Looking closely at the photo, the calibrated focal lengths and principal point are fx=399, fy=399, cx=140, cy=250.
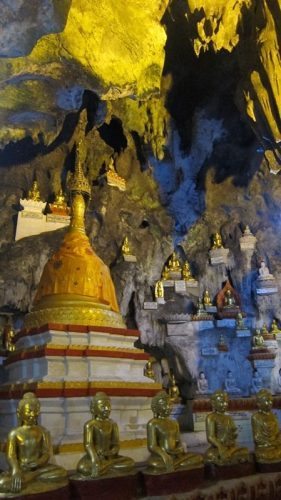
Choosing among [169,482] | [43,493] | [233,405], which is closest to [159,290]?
[233,405]

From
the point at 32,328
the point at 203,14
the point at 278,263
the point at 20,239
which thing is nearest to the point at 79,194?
the point at 32,328

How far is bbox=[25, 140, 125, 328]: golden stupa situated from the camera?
6191mm

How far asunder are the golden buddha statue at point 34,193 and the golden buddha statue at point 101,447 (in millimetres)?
9079

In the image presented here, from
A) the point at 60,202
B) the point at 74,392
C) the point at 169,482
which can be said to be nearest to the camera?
the point at 169,482

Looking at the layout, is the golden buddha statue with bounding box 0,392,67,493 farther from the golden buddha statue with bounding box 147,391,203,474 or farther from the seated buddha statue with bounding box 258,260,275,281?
the seated buddha statue with bounding box 258,260,275,281

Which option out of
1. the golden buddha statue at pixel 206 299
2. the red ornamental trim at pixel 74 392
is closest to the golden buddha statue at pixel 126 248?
the golden buddha statue at pixel 206 299

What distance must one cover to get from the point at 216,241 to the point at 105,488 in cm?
1140

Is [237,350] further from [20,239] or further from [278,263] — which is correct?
[20,239]

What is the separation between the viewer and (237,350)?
1305cm

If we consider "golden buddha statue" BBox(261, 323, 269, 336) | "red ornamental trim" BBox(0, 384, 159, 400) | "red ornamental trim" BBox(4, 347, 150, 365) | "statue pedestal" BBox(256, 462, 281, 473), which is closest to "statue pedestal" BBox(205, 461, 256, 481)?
"statue pedestal" BBox(256, 462, 281, 473)

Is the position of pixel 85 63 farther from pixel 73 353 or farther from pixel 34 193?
pixel 34 193

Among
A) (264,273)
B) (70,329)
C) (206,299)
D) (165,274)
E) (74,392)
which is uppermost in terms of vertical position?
(165,274)

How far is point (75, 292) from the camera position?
6562 mm

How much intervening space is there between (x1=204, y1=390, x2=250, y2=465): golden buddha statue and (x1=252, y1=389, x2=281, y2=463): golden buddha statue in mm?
259
